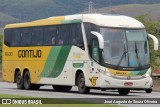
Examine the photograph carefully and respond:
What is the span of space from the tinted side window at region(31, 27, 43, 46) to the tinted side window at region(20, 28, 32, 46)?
0.40 m

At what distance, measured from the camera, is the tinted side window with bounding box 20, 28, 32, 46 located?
3666 centimetres

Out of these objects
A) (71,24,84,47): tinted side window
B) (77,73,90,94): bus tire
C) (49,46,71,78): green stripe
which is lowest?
(77,73,90,94): bus tire

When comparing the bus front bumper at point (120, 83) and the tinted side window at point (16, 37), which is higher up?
the tinted side window at point (16, 37)

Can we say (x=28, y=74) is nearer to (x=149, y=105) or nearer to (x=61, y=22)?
(x=61, y=22)

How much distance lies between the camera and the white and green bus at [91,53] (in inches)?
1185

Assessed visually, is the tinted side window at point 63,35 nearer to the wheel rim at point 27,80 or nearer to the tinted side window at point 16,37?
the wheel rim at point 27,80

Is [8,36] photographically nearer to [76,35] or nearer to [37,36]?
[37,36]

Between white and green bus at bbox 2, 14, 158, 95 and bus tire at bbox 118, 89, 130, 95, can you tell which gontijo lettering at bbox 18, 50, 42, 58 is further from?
bus tire at bbox 118, 89, 130, 95

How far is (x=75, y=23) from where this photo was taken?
106ft

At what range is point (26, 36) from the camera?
3688 cm

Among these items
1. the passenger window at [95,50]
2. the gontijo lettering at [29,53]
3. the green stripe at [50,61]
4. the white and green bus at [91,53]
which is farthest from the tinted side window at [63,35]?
the passenger window at [95,50]

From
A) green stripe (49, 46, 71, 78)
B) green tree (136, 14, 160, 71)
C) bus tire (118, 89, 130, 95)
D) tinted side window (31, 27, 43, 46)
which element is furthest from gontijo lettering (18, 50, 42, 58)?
green tree (136, 14, 160, 71)

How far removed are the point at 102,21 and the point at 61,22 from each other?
11.5 feet

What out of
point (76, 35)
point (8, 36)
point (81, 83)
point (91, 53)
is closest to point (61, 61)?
point (76, 35)
